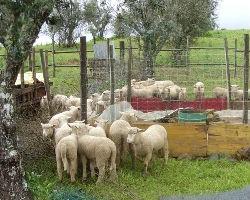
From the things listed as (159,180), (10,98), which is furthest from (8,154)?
(159,180)

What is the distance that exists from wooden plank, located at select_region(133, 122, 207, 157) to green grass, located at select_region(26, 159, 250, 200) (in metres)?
0.51

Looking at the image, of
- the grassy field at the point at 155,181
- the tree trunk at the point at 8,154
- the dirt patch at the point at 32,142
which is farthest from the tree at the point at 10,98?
the dirt patch at the point at 32,142

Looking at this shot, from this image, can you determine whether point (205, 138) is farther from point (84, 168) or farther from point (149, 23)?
point (149, 23)

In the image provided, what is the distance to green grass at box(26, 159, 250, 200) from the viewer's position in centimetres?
996

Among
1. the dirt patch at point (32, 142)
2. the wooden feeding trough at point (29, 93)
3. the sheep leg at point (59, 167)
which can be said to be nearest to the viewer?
the sheep leg at point (59, 167)

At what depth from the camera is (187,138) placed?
13219 millimetres

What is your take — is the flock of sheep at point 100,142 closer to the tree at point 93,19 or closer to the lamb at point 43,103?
the lamb at point 43,103

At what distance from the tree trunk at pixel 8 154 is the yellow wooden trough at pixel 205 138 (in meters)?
5.97

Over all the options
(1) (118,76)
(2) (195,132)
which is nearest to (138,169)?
(2) (195,132)

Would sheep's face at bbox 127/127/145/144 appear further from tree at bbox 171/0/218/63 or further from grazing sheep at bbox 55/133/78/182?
tree at bbox 171/0/218/63

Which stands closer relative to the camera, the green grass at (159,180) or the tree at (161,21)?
the green grass at (159,180)

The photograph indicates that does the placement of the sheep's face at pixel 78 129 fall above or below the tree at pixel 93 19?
below

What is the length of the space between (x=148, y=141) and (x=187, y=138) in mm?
1683

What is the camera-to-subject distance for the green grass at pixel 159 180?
392 inches
